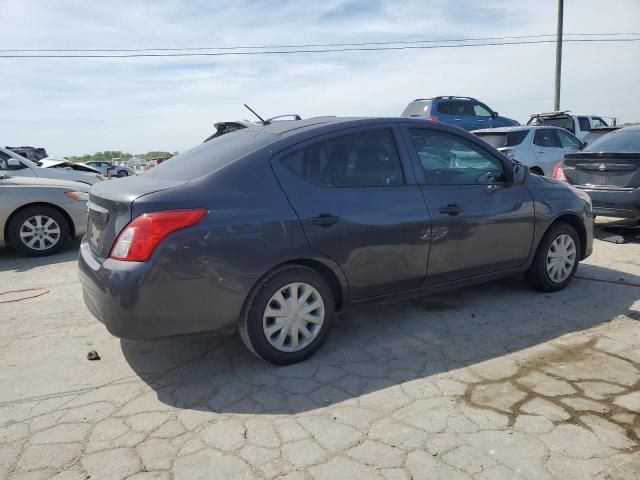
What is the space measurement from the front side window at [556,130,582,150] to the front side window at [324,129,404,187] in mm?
8972

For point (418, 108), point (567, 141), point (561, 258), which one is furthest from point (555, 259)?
point (418, 108)

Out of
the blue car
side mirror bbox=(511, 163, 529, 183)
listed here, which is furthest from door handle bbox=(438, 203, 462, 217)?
the blue car

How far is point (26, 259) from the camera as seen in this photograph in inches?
267

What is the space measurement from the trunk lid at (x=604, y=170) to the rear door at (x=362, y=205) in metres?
4.38

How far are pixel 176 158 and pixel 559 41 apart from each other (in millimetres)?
21824

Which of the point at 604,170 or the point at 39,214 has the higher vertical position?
the point at 604,170

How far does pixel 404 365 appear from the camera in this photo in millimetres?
3428

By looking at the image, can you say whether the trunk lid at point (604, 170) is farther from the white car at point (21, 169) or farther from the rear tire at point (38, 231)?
the white car at point (21, 169)

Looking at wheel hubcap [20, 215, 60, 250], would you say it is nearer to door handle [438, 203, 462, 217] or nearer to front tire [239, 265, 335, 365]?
front tire [239, 265, 335, 365]

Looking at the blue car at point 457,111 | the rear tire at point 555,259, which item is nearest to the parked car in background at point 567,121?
the blue car at point 457,111

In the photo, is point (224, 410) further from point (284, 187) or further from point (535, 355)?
point (535, 355)

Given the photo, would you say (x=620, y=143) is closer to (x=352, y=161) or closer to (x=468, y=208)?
(x=468, y=208)

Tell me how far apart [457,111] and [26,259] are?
40.1 ft

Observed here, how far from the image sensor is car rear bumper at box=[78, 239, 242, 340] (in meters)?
2.95
